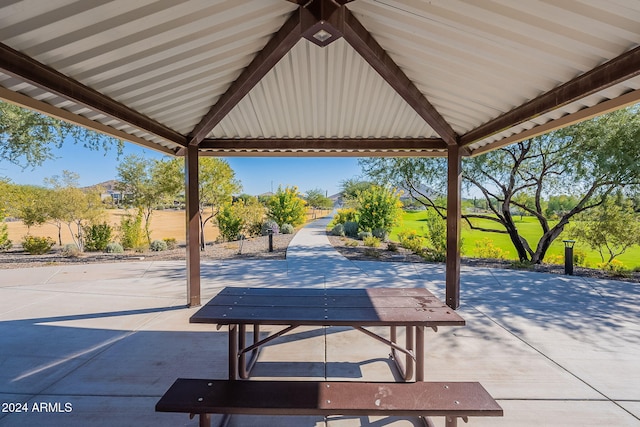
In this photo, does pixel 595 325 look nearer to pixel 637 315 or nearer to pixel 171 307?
pixel 637 315

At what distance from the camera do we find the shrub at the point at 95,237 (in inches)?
461

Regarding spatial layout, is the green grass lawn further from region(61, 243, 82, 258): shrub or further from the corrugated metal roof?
region(61, 243, 82, 258): shrub

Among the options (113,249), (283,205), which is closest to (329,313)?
(113,249)

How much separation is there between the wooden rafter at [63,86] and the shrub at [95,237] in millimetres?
9667

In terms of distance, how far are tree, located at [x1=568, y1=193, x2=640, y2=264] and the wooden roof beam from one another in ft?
25.9

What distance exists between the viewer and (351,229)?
1554 cm

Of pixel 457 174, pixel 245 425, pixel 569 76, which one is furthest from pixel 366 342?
pixel 569 76

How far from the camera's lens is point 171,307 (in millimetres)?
5273

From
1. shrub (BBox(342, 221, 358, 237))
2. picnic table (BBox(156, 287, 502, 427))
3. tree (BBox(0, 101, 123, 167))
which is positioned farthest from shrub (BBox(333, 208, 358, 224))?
picnic table (BBox(156, 287, 502, 427))

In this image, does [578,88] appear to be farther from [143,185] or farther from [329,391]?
[143,185]

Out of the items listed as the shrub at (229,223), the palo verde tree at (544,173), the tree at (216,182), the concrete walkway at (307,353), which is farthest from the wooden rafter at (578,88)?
the shrub at (229,223)

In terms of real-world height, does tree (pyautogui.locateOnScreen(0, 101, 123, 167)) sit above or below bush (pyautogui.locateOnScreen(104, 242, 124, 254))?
above

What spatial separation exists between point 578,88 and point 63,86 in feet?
15.2

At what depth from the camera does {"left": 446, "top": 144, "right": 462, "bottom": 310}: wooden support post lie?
521 cm
